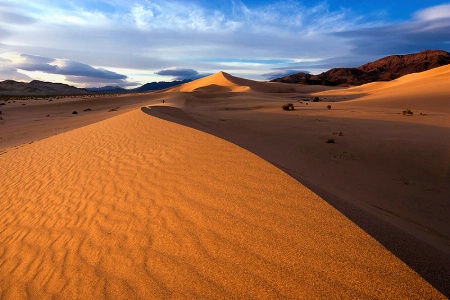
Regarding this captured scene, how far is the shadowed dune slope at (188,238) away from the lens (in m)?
2.53

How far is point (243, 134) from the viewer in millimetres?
11695

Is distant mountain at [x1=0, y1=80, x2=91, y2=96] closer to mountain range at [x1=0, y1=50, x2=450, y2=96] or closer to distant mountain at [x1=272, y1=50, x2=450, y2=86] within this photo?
mountain range at [x1=0, y1=50, x2=450, y2=96]

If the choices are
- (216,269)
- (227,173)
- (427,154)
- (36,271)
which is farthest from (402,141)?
(36,271)

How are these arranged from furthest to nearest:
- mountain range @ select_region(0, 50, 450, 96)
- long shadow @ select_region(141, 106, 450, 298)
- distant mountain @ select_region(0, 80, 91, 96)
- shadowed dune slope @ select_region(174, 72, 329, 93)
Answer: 1. mountain range @ select_region(0, 50, 450, 96)
2. distant mountain @ select_region(0, 80, 91, 96)
3. shadowed dune slope @ select_region(174, 72, 329, 93)
4. long shadow @ select_region(141, 106, 450, 298)

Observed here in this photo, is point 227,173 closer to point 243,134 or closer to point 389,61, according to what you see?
point 243,134

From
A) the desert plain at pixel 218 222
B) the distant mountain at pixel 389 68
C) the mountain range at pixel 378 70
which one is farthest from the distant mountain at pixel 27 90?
the desert plain at pixel 218 222

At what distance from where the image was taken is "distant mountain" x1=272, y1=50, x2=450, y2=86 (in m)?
124

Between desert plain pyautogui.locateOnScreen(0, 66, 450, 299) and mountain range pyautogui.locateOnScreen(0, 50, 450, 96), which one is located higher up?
mountain range pyautogui.locateOnScreen(0, 50, 450, 96)

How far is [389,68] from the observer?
142 meters

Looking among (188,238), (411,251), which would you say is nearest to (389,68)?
(411,251)

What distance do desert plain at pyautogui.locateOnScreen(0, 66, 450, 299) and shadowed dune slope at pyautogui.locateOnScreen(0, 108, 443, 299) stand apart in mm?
15

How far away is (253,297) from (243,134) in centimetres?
945

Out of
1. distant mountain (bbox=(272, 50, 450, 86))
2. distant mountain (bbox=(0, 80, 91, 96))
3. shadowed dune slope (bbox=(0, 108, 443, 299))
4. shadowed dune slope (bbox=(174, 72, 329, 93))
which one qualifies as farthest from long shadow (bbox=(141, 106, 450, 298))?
distant mountain (bbox=(272, 50, 450, 86))

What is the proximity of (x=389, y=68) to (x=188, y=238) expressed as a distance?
16357 cm
